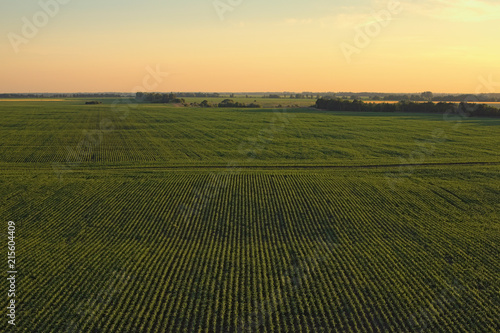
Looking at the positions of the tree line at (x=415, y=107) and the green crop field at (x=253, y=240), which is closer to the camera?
the green crop field at (x=253, y=240)

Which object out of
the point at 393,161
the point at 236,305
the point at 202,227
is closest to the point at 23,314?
the point at 236,305

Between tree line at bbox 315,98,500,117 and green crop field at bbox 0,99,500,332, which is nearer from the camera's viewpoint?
green crop field at bbox 0,99,500,332

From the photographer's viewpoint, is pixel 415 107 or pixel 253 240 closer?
pixel 253 240

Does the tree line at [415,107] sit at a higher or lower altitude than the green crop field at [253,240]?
higher

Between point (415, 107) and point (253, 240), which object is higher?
point (415, 107)
